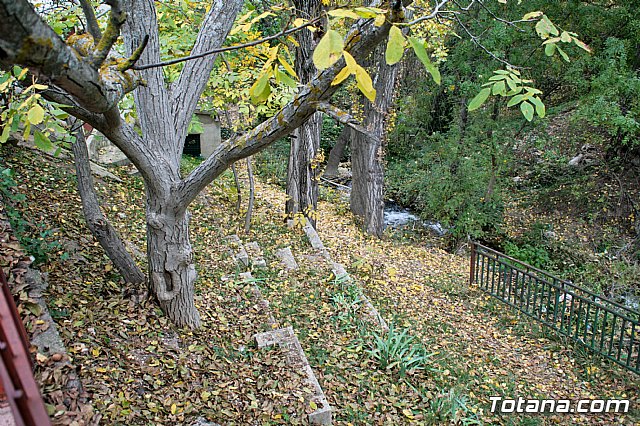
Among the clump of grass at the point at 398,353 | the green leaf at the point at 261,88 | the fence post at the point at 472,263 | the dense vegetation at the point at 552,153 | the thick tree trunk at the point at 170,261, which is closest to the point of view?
the green leaf at the point at 261,88

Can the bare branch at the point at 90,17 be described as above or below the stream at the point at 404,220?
above

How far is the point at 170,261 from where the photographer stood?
3.57 meters

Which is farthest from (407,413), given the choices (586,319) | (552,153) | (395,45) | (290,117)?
(552,153)

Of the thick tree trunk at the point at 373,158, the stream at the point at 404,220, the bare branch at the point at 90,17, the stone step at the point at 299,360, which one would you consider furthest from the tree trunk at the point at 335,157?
the bare branch at the point at 90,17

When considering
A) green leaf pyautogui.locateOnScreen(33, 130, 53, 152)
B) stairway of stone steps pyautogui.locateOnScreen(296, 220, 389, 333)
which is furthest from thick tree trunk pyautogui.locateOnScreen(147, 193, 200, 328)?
stairway of stone steps pyautogui.locateOnScreen(296, 220, 389, 333)

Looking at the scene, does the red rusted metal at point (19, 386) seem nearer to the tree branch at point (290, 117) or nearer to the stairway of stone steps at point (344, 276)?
the tree branch at point (290, 117)

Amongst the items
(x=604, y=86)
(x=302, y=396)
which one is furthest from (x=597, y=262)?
(x=302, y=396)

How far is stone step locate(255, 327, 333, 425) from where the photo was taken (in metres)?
3.29

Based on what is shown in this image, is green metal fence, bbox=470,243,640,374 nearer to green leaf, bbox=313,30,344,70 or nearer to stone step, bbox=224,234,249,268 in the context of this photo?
stone step, bbox=224,234,249,268

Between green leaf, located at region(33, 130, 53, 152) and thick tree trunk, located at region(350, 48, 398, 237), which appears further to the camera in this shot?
thick tree trunk, located at region(350, 48, 398, 237)

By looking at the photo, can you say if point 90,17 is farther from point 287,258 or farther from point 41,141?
point 287,258

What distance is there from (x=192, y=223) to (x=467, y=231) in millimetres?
6407

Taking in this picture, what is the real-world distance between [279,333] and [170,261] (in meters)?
1.28

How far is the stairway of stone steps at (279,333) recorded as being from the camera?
3.34 metres
